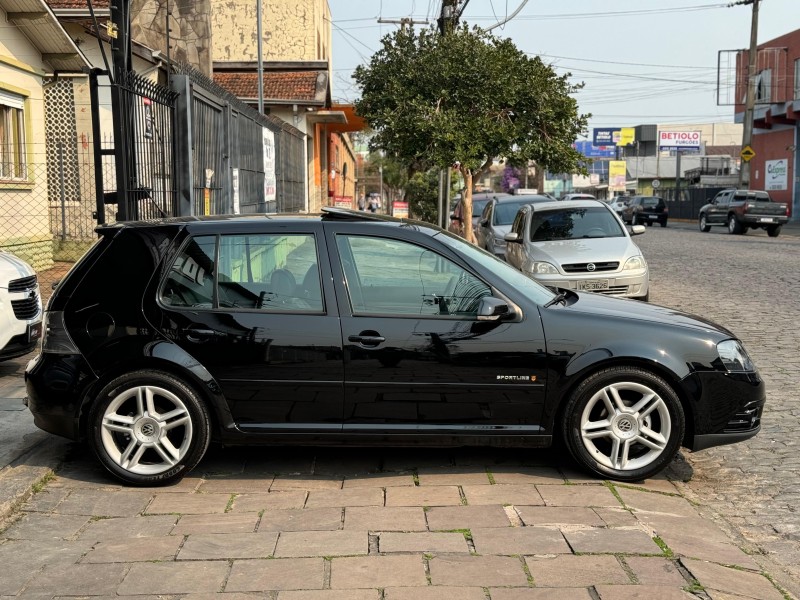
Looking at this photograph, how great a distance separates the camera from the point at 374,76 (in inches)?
734

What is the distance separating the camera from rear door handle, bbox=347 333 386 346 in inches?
201

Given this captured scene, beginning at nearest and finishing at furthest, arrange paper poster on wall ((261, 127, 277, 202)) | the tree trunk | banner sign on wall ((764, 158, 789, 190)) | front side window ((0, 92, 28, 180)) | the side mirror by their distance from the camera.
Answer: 1. the side mirror
2. front side window ((0, 92, 28, 180))
3. paper poster on wall ((261, 127, 277, 202))
4. the tree trunk
5. banner sign on wall ((764, 158, 789, 190))

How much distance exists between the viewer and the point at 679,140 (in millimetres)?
81312

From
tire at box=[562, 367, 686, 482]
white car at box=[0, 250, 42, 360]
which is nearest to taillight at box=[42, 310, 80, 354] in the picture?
white car at box=[0, 250, 42, 360]

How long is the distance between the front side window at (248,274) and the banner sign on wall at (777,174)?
150 feet

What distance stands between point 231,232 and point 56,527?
74.9 inches

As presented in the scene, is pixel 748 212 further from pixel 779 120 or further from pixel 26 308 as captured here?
pixel 26 308

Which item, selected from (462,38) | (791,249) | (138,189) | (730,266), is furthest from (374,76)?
(791,249)

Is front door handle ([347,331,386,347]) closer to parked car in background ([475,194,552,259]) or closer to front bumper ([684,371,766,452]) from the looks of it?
front bumper ([684,371,766,452])

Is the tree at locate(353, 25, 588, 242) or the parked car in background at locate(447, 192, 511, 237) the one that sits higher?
the tree at locate(353, 25, 588, 242)

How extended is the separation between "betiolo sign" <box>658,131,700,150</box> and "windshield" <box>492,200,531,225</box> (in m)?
66.3

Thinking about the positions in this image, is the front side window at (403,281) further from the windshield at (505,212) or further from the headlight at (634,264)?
the windshield at (505,212)

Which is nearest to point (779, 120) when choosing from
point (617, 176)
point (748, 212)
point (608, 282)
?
point (748, 212)

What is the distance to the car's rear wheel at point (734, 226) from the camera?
35.4m
